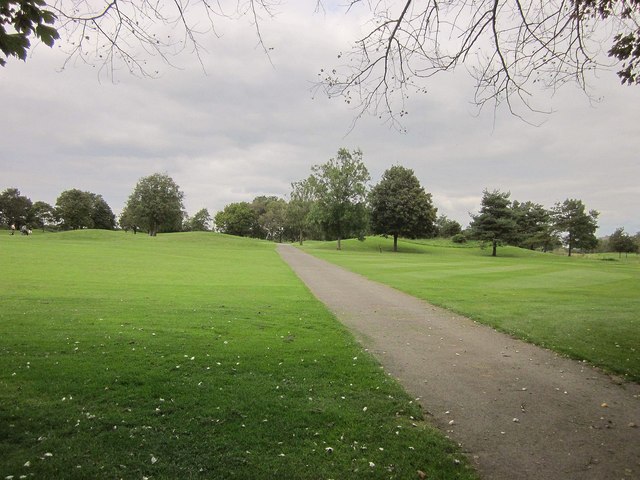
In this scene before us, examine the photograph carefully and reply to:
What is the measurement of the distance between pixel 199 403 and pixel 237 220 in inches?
4737

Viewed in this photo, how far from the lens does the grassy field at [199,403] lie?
3939 mm

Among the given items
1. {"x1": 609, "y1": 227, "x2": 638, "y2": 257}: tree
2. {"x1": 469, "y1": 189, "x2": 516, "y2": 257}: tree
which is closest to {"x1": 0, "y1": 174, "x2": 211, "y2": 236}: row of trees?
{"x1": 469, "y1": 189, "x2": 516, "y2": 257}: tree

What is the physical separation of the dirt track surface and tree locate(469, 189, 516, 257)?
58207 mm

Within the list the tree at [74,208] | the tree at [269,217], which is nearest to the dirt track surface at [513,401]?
the tree at [269,217]

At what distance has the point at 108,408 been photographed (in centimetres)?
504

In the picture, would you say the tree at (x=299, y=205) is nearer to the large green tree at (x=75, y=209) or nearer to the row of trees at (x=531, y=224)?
the row of trees at (x=531, y=224)

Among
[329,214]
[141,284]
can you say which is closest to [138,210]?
[329,214]

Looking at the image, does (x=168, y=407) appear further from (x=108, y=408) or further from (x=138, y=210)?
(x=138, y=210)

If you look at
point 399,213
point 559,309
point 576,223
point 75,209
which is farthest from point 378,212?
point 75,209

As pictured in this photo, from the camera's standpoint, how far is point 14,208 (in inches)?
4296

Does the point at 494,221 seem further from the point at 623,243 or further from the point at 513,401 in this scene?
the point at 513,401

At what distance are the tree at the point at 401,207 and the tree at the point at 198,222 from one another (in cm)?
9213

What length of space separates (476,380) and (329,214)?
55.4m

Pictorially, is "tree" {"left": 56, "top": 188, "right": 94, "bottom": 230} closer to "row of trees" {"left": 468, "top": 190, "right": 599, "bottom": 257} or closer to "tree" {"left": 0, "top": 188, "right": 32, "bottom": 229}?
"tree" {"left": 0, "top": 188, "right": 32, "bottom": 229}
